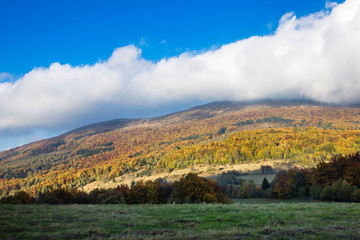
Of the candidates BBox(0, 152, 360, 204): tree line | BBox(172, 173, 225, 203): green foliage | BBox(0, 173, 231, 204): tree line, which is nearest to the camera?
BBox(0, 173, 231, 204): tree line

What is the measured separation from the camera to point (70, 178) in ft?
604

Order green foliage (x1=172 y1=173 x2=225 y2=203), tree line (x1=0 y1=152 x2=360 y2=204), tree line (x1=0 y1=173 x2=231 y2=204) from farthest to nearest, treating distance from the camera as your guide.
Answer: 1. green foliage (x1=172 y1=173 x2=225 y2=203)
2. tree line (x1=0 y1=152 x2=360 y2=204)
3. tree line (x1=0 y1=173 x2=231 y2=204)

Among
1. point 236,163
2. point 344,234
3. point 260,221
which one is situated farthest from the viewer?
point 236,163

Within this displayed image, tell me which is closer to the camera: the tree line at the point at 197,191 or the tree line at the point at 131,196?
the tree line at the point at 131,196

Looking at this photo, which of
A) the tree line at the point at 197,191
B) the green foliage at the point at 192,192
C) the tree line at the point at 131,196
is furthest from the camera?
the green foliage at the point at 192,192

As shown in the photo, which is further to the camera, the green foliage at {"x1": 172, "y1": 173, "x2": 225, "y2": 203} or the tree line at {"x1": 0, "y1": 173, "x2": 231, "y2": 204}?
the green foliage at {"x1": 172, "y1": 173, "x2": 225, "y2": 203}

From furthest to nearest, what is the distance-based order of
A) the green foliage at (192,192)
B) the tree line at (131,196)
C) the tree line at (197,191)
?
the green foliage at (192,192) → the tree line at (197,191) → the tree line at (131,196)

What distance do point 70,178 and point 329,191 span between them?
644 feet

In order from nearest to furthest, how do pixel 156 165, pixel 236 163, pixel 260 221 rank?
pixel 260 221, pixel 236 163, pixel 156 165

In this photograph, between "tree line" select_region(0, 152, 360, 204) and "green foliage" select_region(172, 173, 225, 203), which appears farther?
"green foliage" select_region(172, 173, 225, 203)

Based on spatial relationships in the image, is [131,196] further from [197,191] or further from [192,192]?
[197,191]

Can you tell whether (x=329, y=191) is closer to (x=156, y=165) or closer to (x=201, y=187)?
(x=201, y=187)

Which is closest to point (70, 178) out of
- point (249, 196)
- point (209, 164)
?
point (209, 164)

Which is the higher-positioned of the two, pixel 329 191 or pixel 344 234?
pixel 344 234
